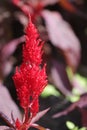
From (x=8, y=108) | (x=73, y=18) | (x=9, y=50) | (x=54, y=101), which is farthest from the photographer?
(x=73, y=18)

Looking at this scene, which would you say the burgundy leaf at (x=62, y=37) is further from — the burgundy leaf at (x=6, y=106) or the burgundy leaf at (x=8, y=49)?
the burgundy leaf at (x=6, y=106)

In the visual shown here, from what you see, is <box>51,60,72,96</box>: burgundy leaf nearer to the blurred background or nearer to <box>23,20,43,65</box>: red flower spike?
the blurred background

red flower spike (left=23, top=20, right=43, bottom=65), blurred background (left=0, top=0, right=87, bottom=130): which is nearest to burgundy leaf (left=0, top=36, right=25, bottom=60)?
blurred background (left=0, top=0, right=87, bottom=130)

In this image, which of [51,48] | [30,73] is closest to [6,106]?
[30,73]

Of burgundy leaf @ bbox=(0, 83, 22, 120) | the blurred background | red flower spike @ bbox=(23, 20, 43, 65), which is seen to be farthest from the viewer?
the blurred background

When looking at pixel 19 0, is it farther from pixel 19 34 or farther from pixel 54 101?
pixel 54 101

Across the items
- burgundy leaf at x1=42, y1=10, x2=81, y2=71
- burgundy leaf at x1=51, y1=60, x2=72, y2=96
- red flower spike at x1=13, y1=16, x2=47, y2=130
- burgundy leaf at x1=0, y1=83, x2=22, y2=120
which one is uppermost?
red flower spike at x1=13, y1=16, x2=47, y2=130

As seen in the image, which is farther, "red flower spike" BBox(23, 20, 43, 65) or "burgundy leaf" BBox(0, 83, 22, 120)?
"burgundy leaf" BBox(0, 83, 22, 120)

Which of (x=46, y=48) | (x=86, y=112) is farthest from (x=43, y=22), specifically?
(x=86, y=112)
